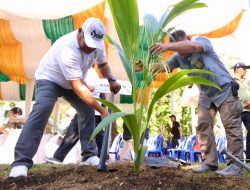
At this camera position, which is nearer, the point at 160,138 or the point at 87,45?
the point at 87,45

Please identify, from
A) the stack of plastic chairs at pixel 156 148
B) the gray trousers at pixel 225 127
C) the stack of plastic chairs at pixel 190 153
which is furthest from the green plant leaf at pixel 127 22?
the stack of plastic chairs at pixel 156 148

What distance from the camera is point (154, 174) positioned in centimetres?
228

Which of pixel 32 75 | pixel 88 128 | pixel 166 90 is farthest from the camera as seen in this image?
pixel 32 75

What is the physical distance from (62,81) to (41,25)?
3742 millimetres

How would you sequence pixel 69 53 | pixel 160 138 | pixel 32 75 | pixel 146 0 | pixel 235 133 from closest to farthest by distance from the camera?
pixel 69 53
pixel 235 133
pixel 146 0
pixel 32 75
pixel 160 138

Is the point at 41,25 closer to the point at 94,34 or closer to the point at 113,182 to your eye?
the point at 94,34

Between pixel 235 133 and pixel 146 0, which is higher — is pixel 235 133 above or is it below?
below

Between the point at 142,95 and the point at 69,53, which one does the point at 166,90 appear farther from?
the point at 69,53

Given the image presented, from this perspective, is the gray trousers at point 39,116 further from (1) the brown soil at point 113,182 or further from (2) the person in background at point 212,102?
(2) the person in background at point 212,102

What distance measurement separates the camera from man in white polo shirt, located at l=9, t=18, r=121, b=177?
8.49 ft

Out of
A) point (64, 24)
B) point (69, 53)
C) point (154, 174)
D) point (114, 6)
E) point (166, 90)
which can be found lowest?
point (154, 174)

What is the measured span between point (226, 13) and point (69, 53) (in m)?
4.75

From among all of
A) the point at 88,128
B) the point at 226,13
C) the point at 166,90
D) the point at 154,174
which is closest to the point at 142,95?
the point at 166,90

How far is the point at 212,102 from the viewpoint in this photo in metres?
3.13
